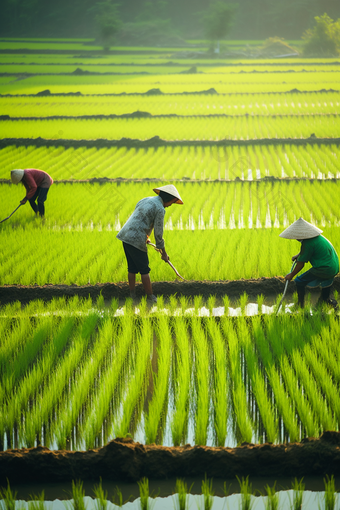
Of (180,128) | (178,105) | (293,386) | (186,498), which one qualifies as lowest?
(186,498)

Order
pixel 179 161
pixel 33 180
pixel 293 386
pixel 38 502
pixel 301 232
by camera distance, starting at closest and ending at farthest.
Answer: pixel 38 502 < pixel 293 386 < pixel 301 232 < pixel 33 180 < pixel 179 161

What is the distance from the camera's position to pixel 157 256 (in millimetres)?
4520

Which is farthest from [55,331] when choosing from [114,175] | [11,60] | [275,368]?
[11,60]

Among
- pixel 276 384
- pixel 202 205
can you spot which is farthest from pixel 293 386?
pixel 202 205

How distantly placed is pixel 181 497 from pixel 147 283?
1997 millimetres

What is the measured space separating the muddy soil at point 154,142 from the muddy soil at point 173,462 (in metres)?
7.91

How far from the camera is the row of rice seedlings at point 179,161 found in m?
7.55

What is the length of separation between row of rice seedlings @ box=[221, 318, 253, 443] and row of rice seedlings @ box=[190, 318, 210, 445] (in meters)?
0.16

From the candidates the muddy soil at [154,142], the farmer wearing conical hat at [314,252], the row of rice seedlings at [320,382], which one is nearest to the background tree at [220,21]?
the muddy soil at [154,142]

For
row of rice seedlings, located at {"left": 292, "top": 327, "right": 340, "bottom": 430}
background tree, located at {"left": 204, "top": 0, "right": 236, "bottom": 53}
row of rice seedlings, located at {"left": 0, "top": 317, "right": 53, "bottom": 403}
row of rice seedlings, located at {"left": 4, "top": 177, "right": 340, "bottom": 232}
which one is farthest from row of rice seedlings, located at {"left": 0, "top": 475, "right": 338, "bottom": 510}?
Answer: background tree, located at {"left": 204, "top": 0, "right": 236, "bottom": 53}

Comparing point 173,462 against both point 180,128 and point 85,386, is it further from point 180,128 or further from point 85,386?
point 180,128

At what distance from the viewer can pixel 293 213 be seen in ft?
18.6

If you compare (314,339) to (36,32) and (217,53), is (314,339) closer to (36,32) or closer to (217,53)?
(217,53)

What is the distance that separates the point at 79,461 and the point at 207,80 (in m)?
17.6
